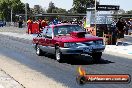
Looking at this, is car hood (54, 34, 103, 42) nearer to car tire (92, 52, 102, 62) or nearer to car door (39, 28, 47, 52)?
car tire (92, 52, 102, 62)

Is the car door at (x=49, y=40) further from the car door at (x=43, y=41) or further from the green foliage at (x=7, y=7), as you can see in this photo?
the green foliage at (x=7, y=7)

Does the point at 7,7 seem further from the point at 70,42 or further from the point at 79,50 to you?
the point at 79,50

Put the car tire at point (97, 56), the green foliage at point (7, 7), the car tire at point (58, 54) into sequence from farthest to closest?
the green foliage at point (7, 7) < the car tire at point (97, 56) < the car tire at point (58, 54)

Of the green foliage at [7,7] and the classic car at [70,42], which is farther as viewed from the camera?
the green foliage at [7,7]

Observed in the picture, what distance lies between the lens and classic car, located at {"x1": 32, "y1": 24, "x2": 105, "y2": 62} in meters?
15.8

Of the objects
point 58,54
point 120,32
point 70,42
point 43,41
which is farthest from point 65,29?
point 120,32

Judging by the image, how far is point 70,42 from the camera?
1591 cm

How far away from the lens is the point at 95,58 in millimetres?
16953

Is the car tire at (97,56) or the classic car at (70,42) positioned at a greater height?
the classic car at (70,42)

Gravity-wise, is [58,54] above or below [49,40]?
below

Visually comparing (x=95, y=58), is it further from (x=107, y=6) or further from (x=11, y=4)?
(x=11, y=4)

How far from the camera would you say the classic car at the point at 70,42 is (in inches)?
622

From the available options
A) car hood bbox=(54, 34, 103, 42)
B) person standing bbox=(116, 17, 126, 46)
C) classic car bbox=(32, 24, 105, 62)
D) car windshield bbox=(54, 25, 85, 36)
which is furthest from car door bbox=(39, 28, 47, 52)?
person standing bbox=(116, 17, 126, 46)

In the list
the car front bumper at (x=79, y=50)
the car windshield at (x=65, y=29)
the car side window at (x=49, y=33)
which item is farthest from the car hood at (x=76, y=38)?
the car side window at (x=49, y=33)
